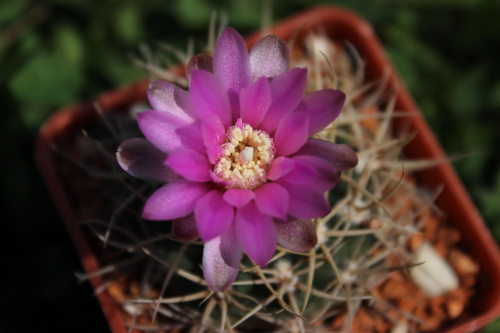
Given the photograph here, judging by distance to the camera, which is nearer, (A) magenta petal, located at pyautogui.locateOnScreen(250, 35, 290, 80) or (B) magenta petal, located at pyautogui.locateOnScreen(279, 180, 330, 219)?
(B) magenta petal, located at pyautogui.locateOnScreen(279, 180, 330, 219)

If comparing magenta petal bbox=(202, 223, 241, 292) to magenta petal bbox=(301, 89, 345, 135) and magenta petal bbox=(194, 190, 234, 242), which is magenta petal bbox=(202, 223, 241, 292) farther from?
magenta petal bbox=(301, 89, 345, 135)

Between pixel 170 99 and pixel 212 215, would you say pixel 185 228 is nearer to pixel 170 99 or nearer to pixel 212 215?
pixel 212 215

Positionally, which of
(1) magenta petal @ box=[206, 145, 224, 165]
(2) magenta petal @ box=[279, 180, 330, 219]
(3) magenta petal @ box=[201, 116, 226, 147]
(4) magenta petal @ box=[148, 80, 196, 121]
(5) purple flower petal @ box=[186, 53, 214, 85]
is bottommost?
(2) magenta petal @ box=[279, 180, 330, 219]

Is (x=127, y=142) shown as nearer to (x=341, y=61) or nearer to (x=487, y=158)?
(x=341, y=61)

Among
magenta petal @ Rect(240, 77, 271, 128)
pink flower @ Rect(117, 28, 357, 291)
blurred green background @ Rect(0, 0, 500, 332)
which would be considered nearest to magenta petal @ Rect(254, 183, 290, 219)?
pink flower @ Rect(117, 28, 357, 291)

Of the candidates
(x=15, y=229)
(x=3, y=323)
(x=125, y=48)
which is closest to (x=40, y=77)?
(x=125, y=48)

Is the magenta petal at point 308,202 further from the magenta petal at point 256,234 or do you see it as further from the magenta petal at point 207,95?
the magenta petal at point 207,95

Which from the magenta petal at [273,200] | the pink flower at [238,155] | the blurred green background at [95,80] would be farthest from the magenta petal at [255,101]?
the blurred green background at [95,80]
